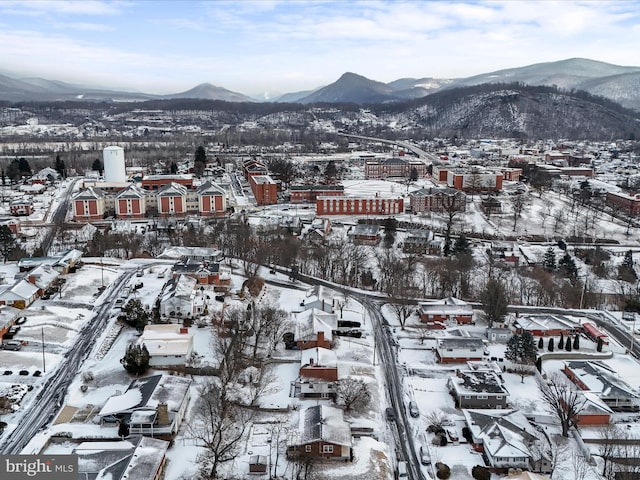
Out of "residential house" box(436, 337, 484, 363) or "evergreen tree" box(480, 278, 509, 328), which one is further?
"evergreen tree" box(480, 278, 509, 328)

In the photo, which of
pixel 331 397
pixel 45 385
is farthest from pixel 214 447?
pixel 45 385

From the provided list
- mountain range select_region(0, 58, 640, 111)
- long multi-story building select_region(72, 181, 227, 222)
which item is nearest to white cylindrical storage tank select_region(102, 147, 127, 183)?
long multi-story building select_region(72, 181, 227, 222)

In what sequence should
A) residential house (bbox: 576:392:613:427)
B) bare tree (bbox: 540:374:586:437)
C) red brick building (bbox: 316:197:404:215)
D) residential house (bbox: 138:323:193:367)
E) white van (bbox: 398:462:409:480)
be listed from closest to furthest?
white van (bbox: 398:462:409:480), bare tree (bbox: 540:374:586:437), residential house (bbox: 576:392:613:427), residential house (bbox: 138:323:193:367), red brick building (bbox: 316:197:404:215)

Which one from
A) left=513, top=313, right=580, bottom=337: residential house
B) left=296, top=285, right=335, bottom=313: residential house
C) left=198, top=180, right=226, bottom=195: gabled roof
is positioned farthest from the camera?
left=198, top=180, right=226, bottom=195: gabled roof

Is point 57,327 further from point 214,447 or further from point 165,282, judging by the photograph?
point 214,447

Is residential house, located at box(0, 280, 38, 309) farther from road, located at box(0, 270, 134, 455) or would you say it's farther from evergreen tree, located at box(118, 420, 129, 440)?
evergreen tree, located at box(118, 420, 129, 440)

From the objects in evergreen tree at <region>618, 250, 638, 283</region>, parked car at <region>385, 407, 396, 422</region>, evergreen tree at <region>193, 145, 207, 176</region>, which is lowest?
parked car at <region>385, 407, 396, 422</region>
